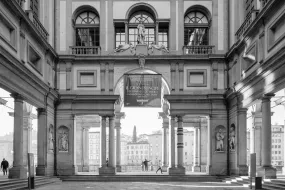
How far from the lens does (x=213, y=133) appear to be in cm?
3497

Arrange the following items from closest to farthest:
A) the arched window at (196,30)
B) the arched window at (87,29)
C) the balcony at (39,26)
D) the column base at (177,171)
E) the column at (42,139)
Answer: the balcony at (39,26), the column at (42,139), the column base at (177,171), the arched window at (87,29), the arched window at (196,30)

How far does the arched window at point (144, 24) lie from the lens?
120ft

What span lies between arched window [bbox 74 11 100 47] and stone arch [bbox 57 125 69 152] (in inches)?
263

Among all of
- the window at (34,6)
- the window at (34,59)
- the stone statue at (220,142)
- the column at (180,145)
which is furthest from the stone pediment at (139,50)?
the stone statue at (220,142)

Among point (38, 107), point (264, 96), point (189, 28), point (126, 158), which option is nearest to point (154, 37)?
point (189, 28)

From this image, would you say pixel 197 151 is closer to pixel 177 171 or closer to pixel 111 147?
→ pixel 177 171

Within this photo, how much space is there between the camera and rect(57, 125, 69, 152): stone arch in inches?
1369

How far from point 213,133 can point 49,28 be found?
1385 centimetres

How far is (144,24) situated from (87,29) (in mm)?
4342

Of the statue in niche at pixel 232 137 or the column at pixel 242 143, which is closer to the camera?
the column at pixel 242 143

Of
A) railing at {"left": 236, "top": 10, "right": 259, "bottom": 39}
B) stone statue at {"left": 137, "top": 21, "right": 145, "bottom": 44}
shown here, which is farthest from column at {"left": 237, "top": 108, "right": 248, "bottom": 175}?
stone statue at {"left": 137, "top": 21, "right": 145, "bottom": 44}

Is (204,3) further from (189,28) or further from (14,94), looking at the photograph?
(14,94)

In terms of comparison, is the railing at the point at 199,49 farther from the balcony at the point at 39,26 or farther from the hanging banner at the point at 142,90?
the balcony at the point at 39,26

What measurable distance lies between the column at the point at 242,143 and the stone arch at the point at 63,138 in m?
12.2
